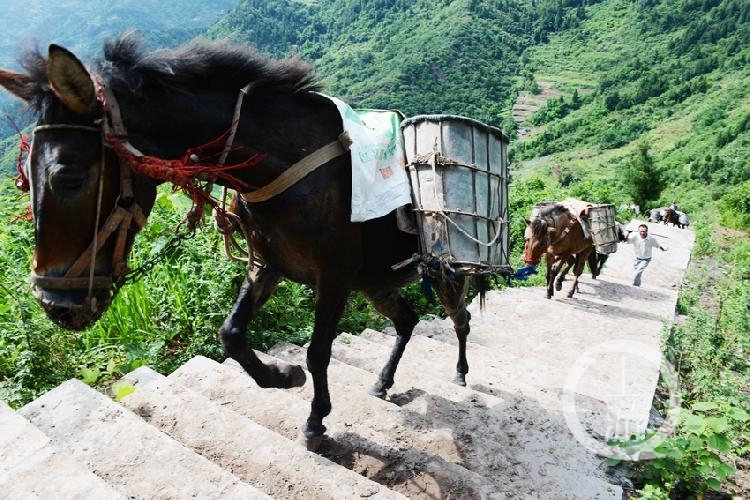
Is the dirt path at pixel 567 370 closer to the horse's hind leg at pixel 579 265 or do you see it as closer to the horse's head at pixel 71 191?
the horse's hind leg at pixel 579 265

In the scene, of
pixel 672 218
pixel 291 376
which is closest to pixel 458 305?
pixel 291 376

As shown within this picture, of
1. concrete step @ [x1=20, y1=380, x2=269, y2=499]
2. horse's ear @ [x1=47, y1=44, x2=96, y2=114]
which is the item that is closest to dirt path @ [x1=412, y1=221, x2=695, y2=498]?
concrete step @ [x1=20, y1=380, x2=269, y2=499]

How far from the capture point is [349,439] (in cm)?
307

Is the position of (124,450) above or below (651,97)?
below

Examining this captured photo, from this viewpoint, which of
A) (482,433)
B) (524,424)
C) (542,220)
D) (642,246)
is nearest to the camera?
(482,433)

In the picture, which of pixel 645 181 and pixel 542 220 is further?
pixel 645 181

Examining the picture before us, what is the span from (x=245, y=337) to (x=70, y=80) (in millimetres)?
1630

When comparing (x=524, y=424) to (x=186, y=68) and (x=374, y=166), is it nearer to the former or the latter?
(x=374, y=166)

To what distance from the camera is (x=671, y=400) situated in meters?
4.45

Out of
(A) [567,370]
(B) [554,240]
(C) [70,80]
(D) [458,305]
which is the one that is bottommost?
(A) [567,370]

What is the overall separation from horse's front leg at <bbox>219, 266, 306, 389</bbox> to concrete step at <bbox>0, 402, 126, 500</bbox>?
0.94m

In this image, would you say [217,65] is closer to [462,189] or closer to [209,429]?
[462,189]

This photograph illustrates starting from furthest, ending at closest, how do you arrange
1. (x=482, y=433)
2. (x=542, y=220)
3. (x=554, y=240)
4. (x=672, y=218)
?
1. (x=672, y=218)
2. (x=554, y=240)
3. (x=542, y=220)
4. (x=482, y=433)

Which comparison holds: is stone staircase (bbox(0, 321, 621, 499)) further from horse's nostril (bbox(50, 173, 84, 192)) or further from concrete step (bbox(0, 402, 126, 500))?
horse's nostril (bbox(50, 173, 84, 192))
